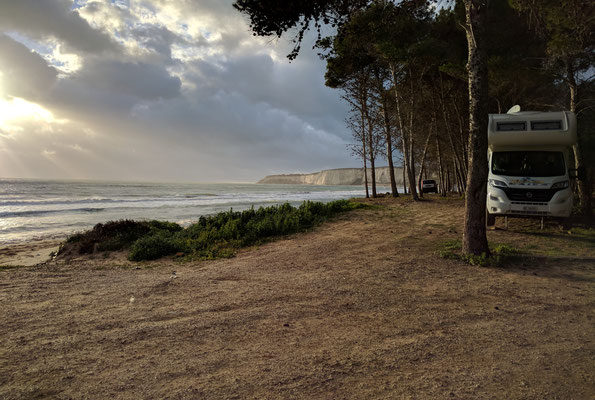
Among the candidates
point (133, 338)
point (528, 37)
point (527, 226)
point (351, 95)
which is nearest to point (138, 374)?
point (133, 338)

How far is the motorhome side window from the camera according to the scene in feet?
31.8

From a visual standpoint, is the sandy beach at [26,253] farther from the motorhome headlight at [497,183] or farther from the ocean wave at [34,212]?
the motorhome headlight at [497,183]

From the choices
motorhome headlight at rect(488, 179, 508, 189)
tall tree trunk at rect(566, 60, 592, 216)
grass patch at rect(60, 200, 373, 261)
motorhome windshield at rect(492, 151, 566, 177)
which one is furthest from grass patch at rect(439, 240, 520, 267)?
tall tree trunk at rect(566, 60, 592, 216)

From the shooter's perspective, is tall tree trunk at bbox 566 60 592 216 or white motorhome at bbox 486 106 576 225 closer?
white motorhome at bbox 486 106 576 225

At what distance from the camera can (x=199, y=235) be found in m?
11.0

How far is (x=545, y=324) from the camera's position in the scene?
4.04 metres

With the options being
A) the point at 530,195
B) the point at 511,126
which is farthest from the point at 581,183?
the point at 511,126

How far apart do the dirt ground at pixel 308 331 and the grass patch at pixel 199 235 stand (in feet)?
7.03

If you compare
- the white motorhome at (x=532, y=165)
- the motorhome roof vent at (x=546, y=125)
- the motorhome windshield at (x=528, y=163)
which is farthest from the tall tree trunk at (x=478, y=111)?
the motorhome windshield at (x=528, y=163)

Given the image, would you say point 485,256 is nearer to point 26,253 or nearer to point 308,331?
point 308,331

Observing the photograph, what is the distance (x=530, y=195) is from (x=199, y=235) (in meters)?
10.5

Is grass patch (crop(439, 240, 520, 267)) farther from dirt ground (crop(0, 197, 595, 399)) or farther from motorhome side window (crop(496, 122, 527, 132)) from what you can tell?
motorhome side window (crop(496, 122, 527, 132))

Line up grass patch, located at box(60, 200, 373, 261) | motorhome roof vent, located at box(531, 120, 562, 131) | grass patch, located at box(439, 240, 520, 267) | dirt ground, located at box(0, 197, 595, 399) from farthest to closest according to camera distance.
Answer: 1. grass patch, located at box(60, 200, 373, 261)
2. motorhome roof vent, located at box(531, 120, 562, 131)
3. grass patch, located at box(439, 240, 520, 267)
4. dirt ground, located at box(0, 197, 595, 399)

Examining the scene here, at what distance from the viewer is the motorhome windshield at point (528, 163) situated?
9992mm
